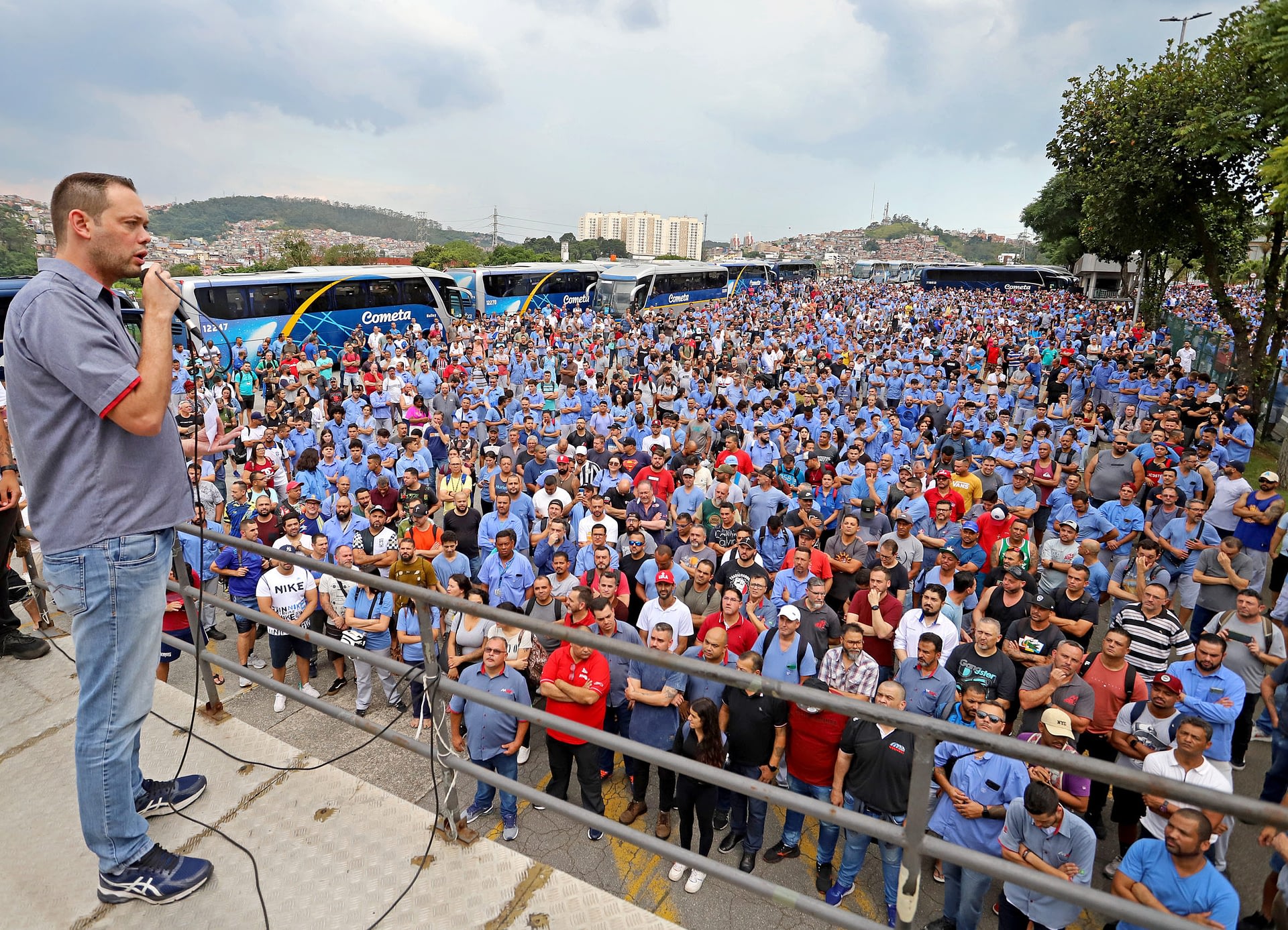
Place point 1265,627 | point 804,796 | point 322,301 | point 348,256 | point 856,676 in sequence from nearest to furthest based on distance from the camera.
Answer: point 804,796 < point 856,676 < point 1265,627 < point 322,301 < point 348,256

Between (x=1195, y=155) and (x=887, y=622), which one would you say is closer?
(x=887, y=622)

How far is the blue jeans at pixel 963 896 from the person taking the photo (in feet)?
14.0

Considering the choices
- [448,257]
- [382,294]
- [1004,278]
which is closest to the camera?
[382,294]

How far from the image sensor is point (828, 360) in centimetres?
2017

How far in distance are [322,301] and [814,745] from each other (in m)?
24.8

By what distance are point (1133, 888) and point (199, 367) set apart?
5.54 m

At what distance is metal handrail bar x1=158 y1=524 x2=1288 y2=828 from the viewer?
1.27 metres

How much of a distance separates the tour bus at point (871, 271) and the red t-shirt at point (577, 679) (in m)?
81.6

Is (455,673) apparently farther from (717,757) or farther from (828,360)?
(828,360)

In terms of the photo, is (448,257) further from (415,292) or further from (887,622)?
(887,622)

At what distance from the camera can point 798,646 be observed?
579 cm

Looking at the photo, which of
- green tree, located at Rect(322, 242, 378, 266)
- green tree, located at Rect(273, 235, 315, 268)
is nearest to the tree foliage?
green tree, located at Rect(322, 242, 378, 266)

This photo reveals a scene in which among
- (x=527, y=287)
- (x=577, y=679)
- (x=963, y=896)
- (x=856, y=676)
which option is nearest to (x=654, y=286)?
(x=527, y=287)

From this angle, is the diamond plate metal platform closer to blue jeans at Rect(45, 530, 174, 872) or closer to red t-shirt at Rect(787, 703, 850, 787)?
blue jeans at Rect(45, 530, 174, 872)
